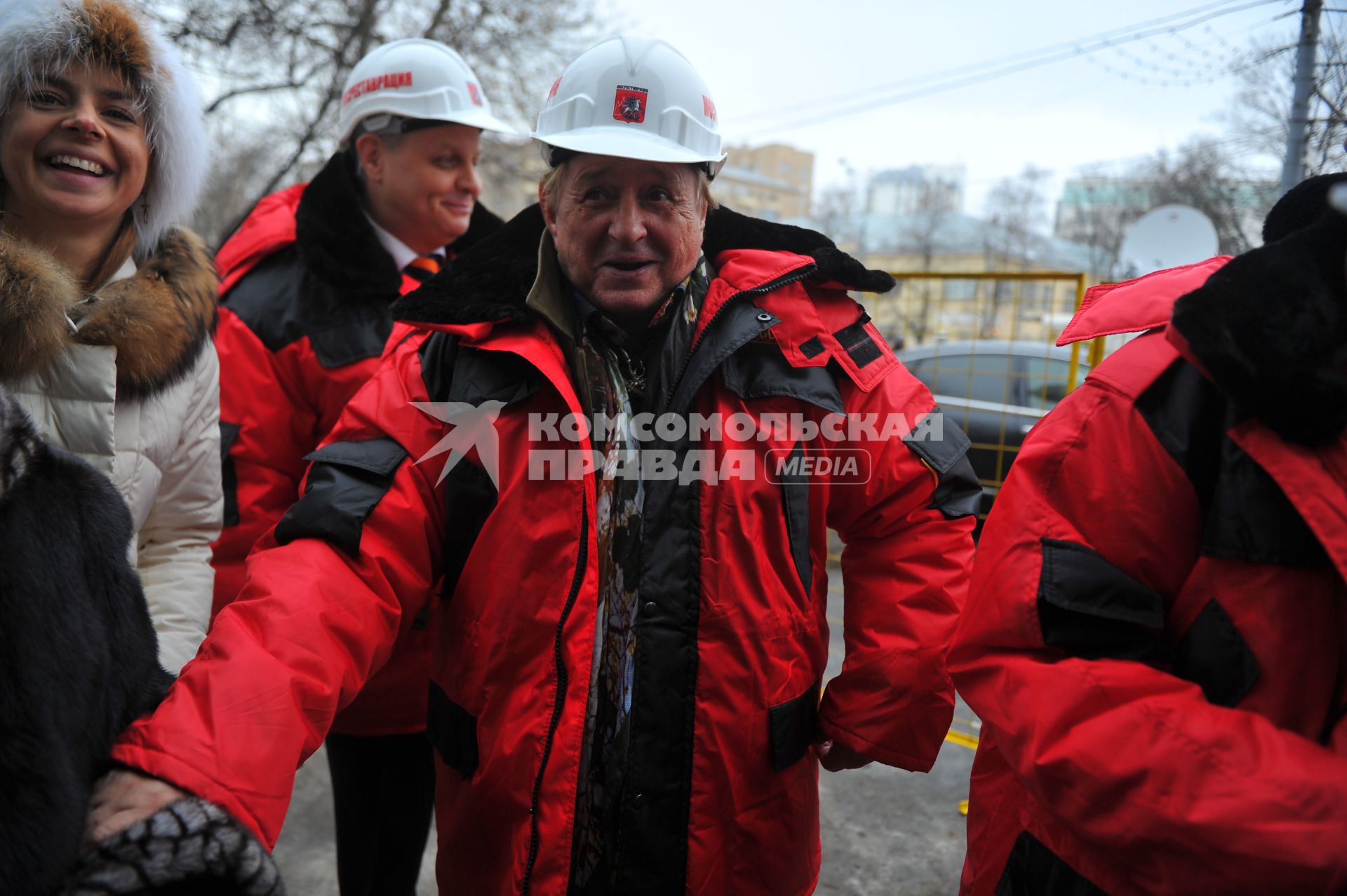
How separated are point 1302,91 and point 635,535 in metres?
3.11

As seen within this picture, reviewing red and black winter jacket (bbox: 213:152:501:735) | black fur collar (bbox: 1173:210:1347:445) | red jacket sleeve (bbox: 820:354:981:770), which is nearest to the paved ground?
red and black winter jacket (bbox: 213:152:501:735)

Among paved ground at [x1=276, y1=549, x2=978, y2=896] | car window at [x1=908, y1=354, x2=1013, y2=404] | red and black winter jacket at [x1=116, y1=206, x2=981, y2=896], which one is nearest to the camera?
red and black winter jacket at [x1=116, y1=206, x2=981, y2=896]

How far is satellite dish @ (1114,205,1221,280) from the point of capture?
6395 mm

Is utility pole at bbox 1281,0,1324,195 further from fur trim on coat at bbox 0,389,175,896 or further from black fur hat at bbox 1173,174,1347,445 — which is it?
fur trim on coat at bbox 0,389,175,896

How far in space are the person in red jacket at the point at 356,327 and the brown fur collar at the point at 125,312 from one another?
1.51ft

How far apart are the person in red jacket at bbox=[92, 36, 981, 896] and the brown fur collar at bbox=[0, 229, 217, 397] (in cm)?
39

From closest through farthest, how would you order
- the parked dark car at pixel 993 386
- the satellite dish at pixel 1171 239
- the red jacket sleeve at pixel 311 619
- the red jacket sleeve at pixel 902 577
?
the red jacket sleeve at pixel 311 619
the red jacket sleeve at pixel 902 577
the satellite dish at pixel 1171 239
the parked dark car at pixel 993 386

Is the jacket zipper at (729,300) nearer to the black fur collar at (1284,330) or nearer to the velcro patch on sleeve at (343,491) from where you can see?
the velcro patch on sleeve at (343,491)

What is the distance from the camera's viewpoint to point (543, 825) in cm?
166

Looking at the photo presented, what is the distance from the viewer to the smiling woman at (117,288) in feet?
5.31

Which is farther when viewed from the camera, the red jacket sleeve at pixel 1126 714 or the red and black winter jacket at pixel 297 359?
the red and black winter jacket at pixel 297 359

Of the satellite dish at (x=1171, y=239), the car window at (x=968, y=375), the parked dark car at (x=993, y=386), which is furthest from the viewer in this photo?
the car window at (x=968, y=375)

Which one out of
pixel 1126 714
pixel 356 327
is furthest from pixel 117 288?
pixel 1126 714

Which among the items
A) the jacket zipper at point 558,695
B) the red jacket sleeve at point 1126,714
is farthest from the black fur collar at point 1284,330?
the jacket zipper at point 558,695
